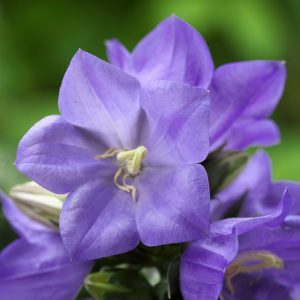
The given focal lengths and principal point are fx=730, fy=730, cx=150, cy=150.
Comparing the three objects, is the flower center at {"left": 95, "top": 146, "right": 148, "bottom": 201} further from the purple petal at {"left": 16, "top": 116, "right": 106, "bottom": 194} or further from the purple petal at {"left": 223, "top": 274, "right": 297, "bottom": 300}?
the purple petal at {"left": 223, "top": 274, "right": 297, "bottom": 300}

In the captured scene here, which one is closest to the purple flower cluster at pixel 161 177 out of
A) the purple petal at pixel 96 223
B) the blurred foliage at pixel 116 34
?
the purple petal at pixel 96 223

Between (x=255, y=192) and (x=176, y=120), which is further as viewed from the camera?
(x=255, y=192)

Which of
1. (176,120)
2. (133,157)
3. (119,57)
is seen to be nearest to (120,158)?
(133,157)

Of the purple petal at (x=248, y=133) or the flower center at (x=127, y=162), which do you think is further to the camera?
the purple petal at (x=248, y=133)

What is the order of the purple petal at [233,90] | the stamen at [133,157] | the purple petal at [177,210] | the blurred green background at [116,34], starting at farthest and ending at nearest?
the blurred green background at [116,34], the purple petal at [233,90], the stamen at [133,157], the purple petal at [177,210]

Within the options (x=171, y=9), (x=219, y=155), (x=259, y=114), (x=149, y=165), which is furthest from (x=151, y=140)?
(x=171, y=9)

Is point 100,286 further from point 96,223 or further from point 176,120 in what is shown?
point 176,120

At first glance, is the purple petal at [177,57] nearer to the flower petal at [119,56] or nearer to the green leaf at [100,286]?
the flower petal at [119,56]
